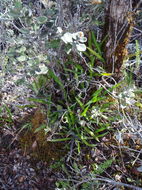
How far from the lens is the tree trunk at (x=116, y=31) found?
113 centimetres

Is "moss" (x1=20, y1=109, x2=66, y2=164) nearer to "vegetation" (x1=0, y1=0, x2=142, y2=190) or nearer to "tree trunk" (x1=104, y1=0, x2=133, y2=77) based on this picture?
"vegetation" (x1=0, y1=0, x2=142, y2=190)

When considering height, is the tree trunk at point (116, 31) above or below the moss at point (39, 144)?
above

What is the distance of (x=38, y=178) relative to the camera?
147 centimetres

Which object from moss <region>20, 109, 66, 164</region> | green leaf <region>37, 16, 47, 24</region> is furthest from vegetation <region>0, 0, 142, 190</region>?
green leaf <region>37, 16, 47, 24</region>

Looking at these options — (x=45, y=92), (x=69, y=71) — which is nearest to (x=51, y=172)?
(x=45, y=92)

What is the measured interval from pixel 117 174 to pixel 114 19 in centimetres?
89

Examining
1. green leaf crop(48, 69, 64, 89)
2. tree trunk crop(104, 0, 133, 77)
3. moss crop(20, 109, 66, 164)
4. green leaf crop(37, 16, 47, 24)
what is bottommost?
moss crop(20, 109, 66, 164)

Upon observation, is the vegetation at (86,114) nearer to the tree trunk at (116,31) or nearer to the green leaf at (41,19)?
the tree trunk at (116,31)

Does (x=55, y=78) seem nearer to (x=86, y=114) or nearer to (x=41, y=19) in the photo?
(x=86, y=114)

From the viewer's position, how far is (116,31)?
122 cm

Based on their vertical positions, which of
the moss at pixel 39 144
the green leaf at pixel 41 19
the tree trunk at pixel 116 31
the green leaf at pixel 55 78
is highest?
the green leaf at pixel 41 19

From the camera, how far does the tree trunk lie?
113 cm

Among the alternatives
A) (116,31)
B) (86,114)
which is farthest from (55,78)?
(116,31)

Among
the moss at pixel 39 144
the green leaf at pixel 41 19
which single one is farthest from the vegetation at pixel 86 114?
the green leaf at pixel 41 19
